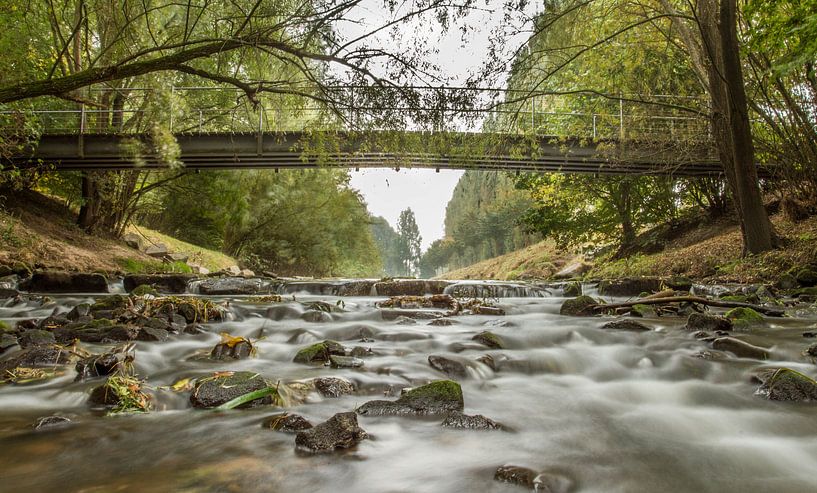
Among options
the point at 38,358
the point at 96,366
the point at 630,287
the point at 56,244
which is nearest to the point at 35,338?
the point at 38,358

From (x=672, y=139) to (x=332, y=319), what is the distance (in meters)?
12.0

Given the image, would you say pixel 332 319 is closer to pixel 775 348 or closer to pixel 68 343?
pixel 68 343

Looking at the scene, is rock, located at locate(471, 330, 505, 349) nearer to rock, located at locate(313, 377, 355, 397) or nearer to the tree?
rock, located at locate(313, 377, 355, 397)

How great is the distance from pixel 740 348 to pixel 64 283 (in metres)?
11.9

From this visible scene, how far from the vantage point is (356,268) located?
4138cm

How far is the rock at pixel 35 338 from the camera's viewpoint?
4457mm

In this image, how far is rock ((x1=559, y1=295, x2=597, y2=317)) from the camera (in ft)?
23.8

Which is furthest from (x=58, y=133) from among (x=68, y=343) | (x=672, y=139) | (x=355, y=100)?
(x=672, y=139)

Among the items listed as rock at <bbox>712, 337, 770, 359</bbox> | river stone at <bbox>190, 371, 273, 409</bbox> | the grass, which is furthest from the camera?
the grass

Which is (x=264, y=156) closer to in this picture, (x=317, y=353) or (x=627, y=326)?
(x=317, y=353)

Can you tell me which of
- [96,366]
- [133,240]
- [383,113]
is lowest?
[96,366]

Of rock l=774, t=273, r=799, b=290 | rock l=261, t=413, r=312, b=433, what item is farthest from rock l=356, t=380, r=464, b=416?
rock l=774, t=273, r=799, b=290

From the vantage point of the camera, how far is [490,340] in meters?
5.00

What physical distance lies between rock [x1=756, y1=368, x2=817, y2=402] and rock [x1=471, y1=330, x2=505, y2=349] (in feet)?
7.24
